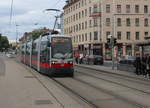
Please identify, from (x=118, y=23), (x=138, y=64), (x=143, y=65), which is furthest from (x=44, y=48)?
(x=118, y=23)

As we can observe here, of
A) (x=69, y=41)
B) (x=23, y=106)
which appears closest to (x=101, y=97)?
(x=23, y=106)

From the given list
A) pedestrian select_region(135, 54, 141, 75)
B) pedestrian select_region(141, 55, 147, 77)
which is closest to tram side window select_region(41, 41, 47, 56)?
pedestrian select_region(135, 54, 141, 75)

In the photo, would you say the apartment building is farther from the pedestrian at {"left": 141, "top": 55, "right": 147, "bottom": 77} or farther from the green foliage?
the green foliage

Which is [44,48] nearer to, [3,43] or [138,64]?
Answer: [138,64]

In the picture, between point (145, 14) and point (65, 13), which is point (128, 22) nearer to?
point (145, 14)

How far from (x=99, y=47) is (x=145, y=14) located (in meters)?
12.0

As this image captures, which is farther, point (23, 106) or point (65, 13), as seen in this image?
point (65, 13)

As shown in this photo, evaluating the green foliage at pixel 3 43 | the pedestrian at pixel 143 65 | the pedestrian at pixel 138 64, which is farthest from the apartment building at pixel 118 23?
the green foliage at pixel 3 43

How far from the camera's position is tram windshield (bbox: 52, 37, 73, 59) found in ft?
78.8

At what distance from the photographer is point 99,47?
246 feet

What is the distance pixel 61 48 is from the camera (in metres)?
24.2

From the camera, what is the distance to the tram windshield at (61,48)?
24.0 metres

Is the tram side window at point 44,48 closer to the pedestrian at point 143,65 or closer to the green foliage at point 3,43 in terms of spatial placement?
the pedestrian at point 143,65

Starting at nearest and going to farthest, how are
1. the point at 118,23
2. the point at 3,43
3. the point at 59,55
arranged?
the point at 59,55 → the point at 118,23 → the point at 3,43
